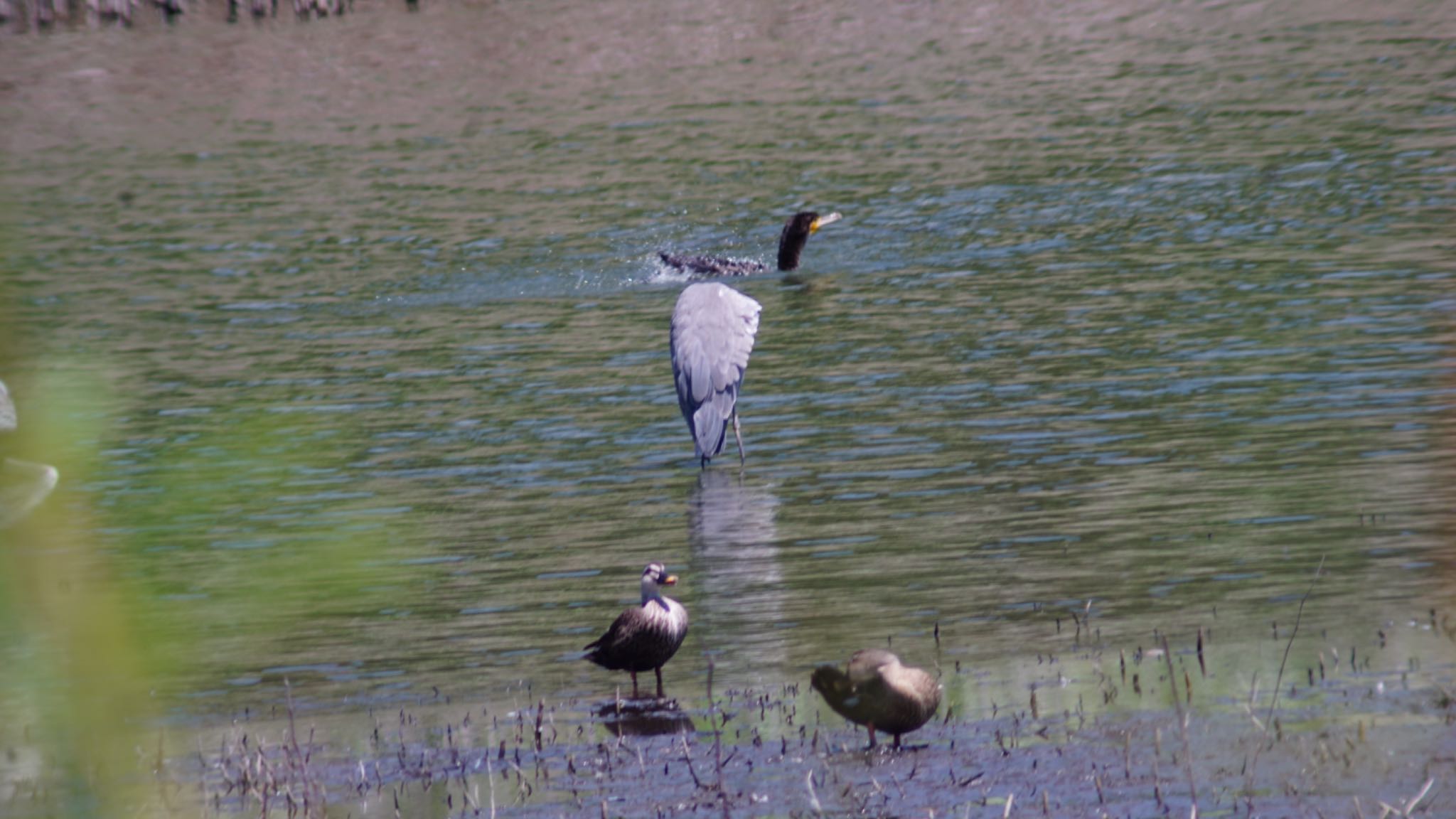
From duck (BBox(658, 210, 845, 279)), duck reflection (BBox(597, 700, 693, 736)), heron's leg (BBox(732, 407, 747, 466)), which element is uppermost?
duck reflection (BBox(597, 700, 693, 736))

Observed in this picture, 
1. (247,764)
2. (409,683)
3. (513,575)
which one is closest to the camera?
(247,764)

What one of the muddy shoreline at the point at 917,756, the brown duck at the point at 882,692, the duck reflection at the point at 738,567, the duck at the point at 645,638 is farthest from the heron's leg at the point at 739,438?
the brown duck at the point at 882,692

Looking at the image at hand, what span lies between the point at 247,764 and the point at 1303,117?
20.6 metres

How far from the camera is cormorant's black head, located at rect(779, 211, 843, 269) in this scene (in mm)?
19906

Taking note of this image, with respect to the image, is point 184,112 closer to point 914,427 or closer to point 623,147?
point 623,147

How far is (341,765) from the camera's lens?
645 cm

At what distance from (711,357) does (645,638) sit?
4754 millimetres

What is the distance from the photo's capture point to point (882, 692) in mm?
5809

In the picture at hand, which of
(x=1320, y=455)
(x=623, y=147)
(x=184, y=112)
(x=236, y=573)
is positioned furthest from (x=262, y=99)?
(x=236, y=573)

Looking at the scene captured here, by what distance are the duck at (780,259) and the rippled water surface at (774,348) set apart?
1.04ft

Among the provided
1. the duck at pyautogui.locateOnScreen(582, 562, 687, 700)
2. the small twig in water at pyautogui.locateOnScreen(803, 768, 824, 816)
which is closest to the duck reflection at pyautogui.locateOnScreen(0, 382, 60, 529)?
the small twig in water at pyautogui.locateOnScreen(803, 768, 824, 816)

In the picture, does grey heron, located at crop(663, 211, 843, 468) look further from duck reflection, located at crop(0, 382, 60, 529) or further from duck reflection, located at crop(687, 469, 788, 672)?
duck reflection, located at crop(0, 382, 60, 529)

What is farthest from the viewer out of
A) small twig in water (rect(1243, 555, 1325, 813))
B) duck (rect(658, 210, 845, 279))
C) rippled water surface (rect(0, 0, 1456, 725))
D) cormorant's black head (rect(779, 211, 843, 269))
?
cormorant's black head (rect(779, 211, 843, 269))

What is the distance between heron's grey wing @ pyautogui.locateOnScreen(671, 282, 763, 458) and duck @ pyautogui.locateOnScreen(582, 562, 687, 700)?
414cm
